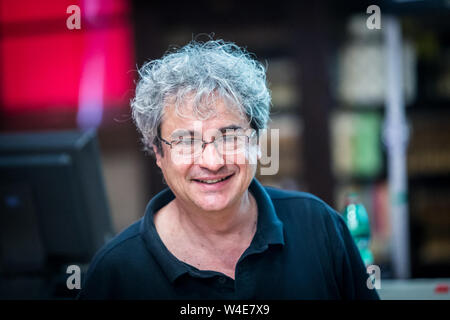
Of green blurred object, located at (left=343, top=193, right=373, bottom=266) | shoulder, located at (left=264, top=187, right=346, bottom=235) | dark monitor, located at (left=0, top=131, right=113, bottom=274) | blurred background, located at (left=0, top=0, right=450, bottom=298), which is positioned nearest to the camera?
shoulder, located at (left=264, top=187, right=346, bottom=235)

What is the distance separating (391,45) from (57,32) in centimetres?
236

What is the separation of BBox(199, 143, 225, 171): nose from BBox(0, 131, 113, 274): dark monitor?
53 centimetres

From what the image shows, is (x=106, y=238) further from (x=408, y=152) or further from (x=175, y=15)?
(x=408, y=152)

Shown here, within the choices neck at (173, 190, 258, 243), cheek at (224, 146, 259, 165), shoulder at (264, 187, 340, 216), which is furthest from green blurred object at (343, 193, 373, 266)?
cheek at (224, 146, 259, 165)

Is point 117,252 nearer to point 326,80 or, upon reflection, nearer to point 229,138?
point 229,138

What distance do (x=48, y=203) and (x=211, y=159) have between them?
0.66 m

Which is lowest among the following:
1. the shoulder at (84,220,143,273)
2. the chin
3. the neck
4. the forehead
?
the shoulder at (84,220,143,273)

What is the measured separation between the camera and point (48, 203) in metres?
1.59

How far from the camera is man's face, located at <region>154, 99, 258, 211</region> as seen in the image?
4.00 feet

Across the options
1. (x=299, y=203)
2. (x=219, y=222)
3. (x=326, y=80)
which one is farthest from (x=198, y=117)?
(x=326, y=80)

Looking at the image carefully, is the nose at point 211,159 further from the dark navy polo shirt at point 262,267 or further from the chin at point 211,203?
the dark navy polo shirt at point 262,267

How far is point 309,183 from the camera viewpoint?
11.5 ft

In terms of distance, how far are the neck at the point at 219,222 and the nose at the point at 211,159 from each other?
0.41 feet

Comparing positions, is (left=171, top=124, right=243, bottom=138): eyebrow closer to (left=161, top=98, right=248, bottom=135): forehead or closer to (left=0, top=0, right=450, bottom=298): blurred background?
(left=161, top=98, right=248, bottom=135): forehead
